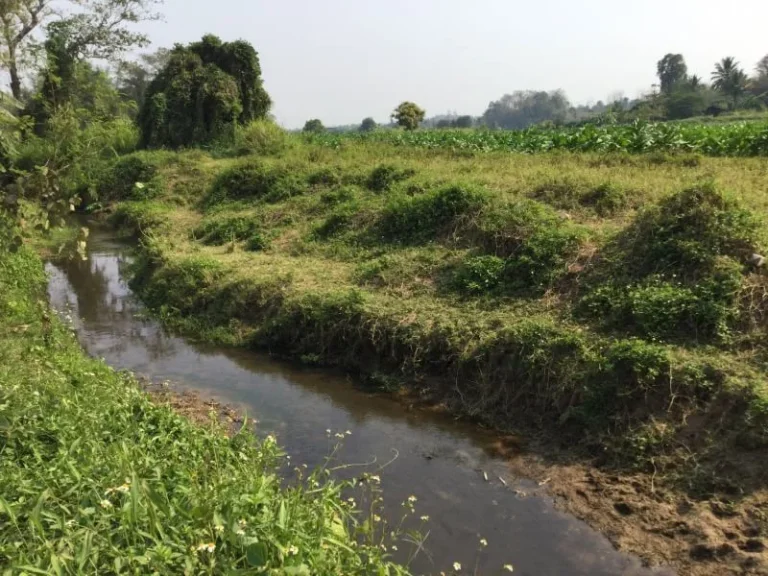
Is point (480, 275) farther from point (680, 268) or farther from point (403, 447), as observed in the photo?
point (403, 447)

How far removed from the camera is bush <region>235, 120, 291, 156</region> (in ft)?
70.0

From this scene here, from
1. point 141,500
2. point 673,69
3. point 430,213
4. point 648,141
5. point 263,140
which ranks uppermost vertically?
point 673,69

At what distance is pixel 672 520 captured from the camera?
4.94 metres

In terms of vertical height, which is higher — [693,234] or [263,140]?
[263,140]

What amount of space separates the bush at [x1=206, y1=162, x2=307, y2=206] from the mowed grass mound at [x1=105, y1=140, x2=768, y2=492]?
6.68 ft

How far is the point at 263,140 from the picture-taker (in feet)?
71.9

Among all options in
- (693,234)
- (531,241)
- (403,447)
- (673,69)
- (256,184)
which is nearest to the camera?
(403,447)

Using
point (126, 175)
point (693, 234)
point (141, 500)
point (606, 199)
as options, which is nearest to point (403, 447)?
point (141, 500)

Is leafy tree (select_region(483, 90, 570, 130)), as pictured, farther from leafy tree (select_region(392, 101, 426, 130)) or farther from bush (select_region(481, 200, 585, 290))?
bush (select_region(481, 200, 585, 290))

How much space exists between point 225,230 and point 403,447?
868cm

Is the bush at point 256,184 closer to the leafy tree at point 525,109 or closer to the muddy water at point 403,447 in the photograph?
the muddy water at point 403,447

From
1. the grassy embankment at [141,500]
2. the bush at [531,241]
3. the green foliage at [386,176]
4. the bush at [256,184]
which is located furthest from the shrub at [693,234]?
the bush at [256,184]

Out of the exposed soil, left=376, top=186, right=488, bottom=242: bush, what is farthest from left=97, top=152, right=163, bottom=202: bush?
the exposed soil

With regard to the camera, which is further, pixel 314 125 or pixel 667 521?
pixel 314 125
